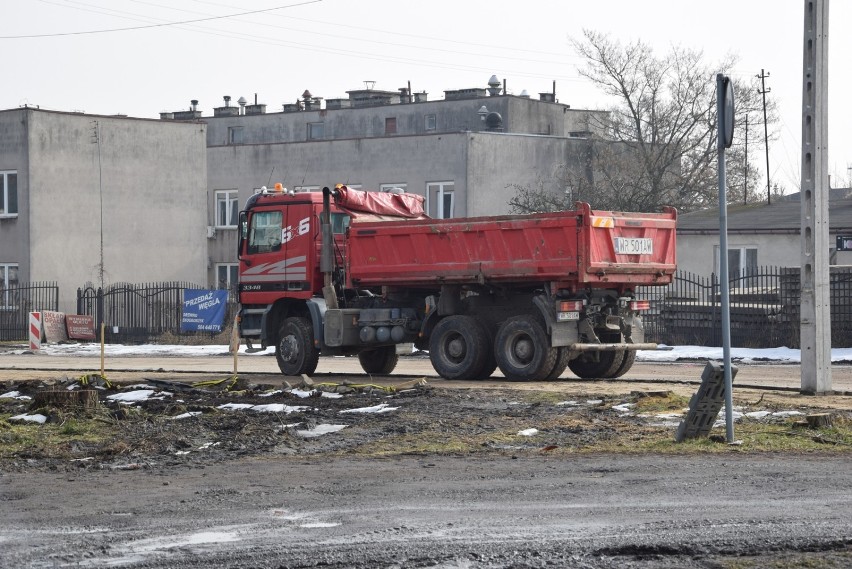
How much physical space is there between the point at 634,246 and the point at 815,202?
3.29 m

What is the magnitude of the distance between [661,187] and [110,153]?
22.1 meters

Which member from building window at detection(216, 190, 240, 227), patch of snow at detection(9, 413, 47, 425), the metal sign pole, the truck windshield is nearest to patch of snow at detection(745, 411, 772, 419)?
the metal sign pole

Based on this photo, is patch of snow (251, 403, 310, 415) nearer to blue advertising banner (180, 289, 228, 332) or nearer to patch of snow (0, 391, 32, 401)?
patch of snow (0, 391, 32, 401)

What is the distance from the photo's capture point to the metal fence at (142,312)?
39688 millimetres

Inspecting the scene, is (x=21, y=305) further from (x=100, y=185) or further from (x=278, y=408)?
(x=278, y=408)

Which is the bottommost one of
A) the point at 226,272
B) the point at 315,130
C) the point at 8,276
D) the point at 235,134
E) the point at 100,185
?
the point at 8,276

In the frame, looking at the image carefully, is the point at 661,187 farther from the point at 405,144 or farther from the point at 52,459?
the point at 52,459

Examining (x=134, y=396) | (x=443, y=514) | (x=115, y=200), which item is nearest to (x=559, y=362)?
(x=134, y=396)

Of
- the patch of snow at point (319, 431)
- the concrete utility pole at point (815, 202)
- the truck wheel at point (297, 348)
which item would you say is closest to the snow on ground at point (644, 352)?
the truck wheel at point (297, 348)

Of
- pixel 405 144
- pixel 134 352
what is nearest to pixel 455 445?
pixel 134 352

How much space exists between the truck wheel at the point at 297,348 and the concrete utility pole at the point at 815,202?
8499mm

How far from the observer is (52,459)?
1148 centimetres

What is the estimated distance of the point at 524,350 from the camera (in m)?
19.6

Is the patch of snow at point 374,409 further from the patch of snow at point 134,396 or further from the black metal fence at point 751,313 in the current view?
the black metal fence at point 751,313
